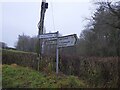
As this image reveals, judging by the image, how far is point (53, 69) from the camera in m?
13.1

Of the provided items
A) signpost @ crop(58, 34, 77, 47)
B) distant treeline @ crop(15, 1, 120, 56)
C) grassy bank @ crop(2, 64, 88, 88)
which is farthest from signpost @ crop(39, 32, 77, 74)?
distant treeline @ crop(15, 1, 120, 56)

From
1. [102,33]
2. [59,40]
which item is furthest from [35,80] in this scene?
[102,33]

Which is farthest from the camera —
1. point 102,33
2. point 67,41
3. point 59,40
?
point 102,33

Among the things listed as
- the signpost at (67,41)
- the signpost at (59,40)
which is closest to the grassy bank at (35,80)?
the signpost at (59,40)

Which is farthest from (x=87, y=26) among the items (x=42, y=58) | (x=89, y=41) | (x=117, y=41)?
(x=42, y=58)

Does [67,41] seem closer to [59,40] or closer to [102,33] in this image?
[59,40]

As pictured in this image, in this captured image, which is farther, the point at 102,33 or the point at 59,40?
the point at 102,33

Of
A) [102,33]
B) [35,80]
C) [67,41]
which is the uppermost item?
[102,33]

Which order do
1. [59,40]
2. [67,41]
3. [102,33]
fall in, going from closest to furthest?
[67,41]
[59,40]
[102,33]

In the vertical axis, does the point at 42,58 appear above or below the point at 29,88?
above

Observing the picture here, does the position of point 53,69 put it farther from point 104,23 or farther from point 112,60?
point 104,23

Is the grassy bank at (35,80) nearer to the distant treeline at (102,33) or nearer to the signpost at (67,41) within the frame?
the signpost at (67,41)

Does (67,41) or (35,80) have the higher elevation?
(67,41)

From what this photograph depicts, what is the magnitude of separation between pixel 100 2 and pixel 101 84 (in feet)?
144
